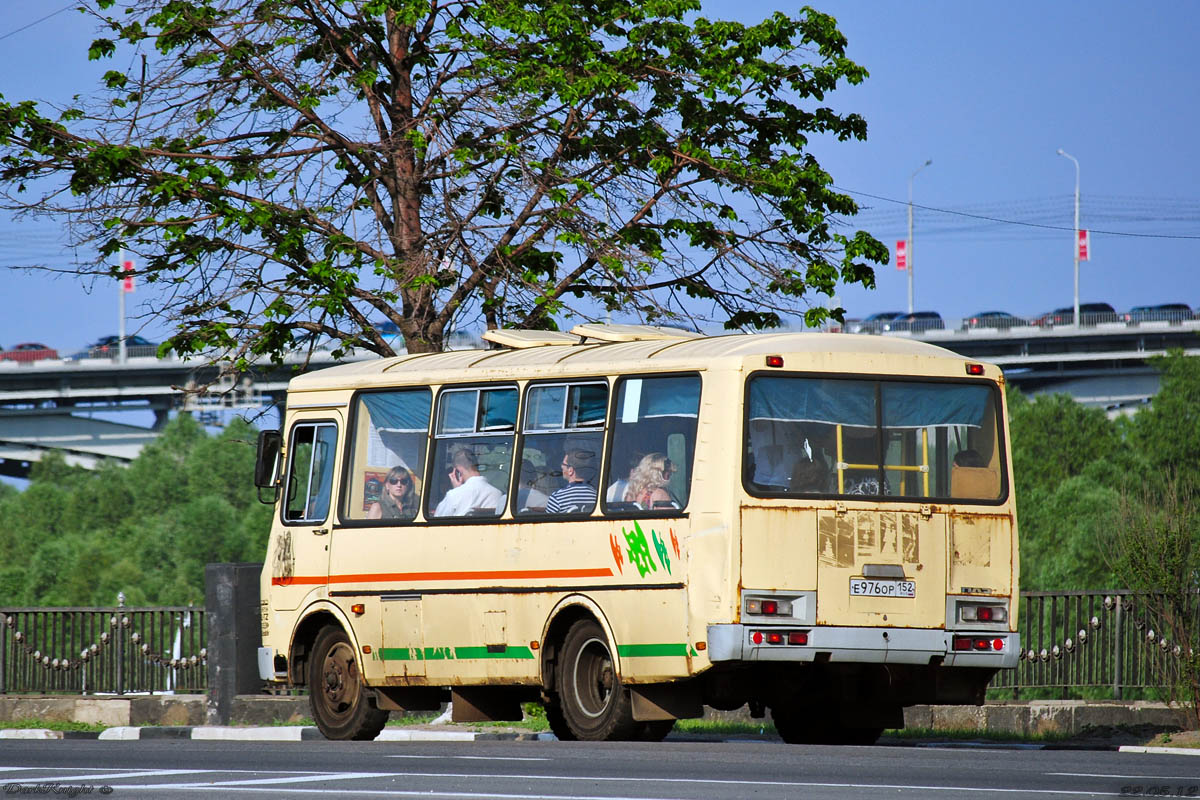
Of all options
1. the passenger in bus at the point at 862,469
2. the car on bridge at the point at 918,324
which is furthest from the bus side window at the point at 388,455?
the car on bridge at the point at 918,324

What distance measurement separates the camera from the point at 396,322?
20906mm

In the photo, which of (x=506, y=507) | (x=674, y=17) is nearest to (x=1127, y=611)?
(x=506, y=507)

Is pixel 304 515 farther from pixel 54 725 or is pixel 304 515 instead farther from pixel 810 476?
pixel 54 725

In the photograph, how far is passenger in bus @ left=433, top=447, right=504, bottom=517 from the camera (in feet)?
52.7

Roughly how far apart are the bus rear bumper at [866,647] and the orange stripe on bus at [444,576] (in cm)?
139

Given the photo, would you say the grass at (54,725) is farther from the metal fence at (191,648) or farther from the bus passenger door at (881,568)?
the bus passenger door at (881,568)

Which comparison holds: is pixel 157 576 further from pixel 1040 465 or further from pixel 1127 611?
pixel 1127 611

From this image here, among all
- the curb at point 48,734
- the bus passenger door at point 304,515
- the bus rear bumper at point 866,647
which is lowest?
the curb at point 48,734

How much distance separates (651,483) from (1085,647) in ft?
19.7

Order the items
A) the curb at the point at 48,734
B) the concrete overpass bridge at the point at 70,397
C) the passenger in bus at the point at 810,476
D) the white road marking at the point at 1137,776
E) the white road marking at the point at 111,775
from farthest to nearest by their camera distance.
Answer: the concrete overpass bridge at the point at 70,397 → the curb at the point at 48,734 → the passenger in bus at the point at 810,476 → the white road marking at the point at 111,775 → the white road marking at the point at 1137,776

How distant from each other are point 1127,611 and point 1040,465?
81.8 metres

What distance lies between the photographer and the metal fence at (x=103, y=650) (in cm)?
2191

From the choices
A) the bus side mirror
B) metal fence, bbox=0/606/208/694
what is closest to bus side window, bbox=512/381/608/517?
the bus side mirror

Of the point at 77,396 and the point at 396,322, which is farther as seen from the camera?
the point at 77,396
